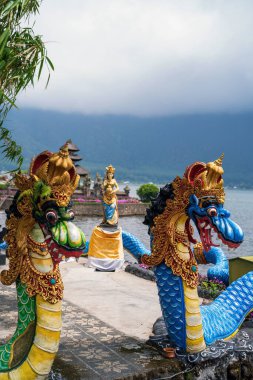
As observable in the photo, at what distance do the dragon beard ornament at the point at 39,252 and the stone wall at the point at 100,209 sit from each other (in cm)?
3743

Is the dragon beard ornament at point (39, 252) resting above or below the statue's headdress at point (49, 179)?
below

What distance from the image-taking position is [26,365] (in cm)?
450

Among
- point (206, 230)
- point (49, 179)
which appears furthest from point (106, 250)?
point (49, 179)

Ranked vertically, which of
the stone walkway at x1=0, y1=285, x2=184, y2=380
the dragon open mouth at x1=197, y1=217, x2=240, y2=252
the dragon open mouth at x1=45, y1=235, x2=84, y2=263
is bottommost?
the stone walkway at x1=0, y1=285, x2=184, y2=380

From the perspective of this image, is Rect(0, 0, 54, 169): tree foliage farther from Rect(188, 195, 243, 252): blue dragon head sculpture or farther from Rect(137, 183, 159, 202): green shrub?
Rect(137, 183, 159, 202): green shrub

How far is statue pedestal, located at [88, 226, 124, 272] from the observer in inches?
518

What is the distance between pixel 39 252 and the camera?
180 inches

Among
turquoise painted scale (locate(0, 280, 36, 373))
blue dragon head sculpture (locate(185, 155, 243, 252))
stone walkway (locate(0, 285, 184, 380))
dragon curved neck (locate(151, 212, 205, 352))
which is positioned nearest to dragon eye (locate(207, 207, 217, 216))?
blue dragon head sculpture (locate(185, 155, 243, 252))

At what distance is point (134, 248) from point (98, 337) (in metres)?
5.86

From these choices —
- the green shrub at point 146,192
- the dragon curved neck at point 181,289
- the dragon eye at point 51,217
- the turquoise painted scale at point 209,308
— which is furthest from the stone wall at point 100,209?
the dragon eye at point 51,217

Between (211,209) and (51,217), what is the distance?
1997 mm

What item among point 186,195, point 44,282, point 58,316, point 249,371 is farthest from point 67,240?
point 249,371

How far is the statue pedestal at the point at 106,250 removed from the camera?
13164 mm

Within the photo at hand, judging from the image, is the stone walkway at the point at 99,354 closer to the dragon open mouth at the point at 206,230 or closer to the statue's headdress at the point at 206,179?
the dragon open mouth at the point at 206,230
